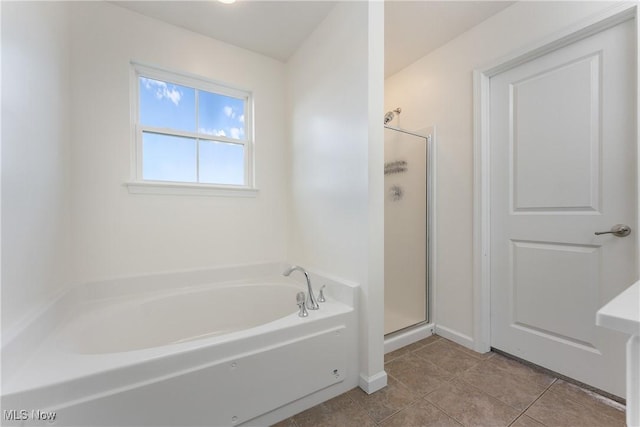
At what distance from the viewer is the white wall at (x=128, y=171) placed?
1.61 metres

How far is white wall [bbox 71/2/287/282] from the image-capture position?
63.5 inches

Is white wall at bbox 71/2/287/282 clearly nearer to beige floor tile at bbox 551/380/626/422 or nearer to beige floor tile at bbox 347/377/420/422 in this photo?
beige floor tile at bbox 347/377/420/422

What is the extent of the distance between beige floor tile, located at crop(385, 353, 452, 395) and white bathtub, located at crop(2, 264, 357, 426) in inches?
12.5

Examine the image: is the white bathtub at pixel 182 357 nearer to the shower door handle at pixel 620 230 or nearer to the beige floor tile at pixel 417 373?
the beige floor tile at pixel 417 373

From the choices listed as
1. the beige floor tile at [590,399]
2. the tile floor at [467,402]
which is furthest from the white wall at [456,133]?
the beige floor tile at [590,399]

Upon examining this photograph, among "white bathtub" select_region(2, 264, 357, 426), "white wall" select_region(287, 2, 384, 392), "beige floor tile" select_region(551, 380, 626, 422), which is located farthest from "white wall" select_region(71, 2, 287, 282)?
"beige floor tile" select_region(551, 380, 626, 422)

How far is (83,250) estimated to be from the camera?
63.4 inches

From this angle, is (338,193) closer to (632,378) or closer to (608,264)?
(632,378)

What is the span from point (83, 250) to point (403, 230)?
2240 mm

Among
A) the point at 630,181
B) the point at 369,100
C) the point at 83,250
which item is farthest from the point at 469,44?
the point at 83,250

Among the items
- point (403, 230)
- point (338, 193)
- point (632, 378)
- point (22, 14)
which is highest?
point (22, 14)

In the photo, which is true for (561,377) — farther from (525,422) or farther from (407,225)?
(407,225)

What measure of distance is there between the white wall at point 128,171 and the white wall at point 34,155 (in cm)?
10

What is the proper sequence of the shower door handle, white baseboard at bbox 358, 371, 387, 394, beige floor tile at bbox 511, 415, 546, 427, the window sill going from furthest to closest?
the window sill < white baseboard at bbox 358, 371, 387, 394 < the shower door handle < beige floor tile at bbox 511, 415, 546, 427
